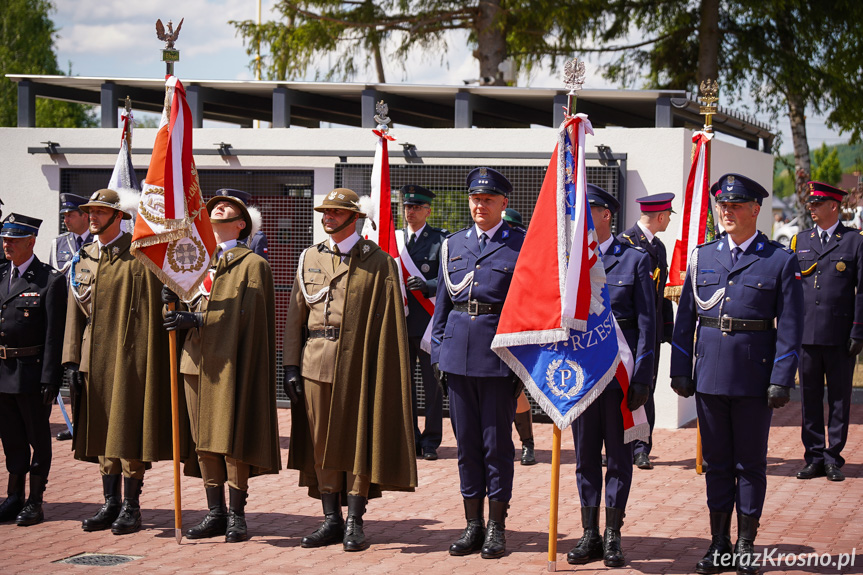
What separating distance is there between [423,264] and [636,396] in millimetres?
3939

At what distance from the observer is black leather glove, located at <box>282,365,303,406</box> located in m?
6.66

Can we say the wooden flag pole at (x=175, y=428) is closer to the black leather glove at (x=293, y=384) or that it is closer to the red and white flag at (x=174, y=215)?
the red and white flag at (x=174, y=215)

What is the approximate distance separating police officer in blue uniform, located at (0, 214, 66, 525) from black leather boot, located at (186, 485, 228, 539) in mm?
1299

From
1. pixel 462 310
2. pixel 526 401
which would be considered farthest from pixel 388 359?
pixel 526 401

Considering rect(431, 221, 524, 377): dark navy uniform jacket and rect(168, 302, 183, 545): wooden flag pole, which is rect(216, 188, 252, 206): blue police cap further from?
rect(431, 221, 524, 377): dark navy uniform jacket

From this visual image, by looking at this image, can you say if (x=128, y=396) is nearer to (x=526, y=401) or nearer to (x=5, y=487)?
(x=5, y=487)

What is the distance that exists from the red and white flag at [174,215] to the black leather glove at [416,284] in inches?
97.5

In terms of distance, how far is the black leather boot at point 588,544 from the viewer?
6.11 meters

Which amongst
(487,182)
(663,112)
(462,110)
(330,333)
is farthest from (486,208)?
(462,110)

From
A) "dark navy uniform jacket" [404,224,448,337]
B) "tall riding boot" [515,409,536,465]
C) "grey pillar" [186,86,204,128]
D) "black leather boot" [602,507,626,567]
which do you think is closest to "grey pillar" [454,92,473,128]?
"dark navy uniform jacket" [404,224,448,337]

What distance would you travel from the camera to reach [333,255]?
6.79 metres

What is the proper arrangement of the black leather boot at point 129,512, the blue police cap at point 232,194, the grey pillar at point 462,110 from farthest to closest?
the grey pillar at point 462,110, the blue police cap at point 232,194, the black leather boot at point 129,512

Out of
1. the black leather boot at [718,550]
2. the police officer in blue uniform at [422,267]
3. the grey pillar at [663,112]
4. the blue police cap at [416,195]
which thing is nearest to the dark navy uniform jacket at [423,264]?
the police officer in blue uniform at [422,267]

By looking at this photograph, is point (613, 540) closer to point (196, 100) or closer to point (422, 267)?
point (422, 267)
